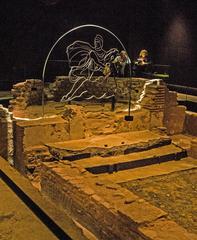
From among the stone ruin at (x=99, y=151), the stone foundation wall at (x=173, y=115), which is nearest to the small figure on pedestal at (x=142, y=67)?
the stone ruin at (x=99, y=151)

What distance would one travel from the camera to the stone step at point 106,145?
862 centimetres

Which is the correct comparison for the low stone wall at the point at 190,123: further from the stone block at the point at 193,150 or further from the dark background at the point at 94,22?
the dark background at the point at 94,22

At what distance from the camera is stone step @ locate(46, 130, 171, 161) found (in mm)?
8625

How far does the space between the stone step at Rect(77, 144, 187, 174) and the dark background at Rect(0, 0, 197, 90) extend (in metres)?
6.72

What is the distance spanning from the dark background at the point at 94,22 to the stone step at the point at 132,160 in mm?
6720

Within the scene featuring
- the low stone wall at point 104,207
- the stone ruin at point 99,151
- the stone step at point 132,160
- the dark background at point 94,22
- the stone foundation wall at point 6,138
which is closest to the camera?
the low stone wall at point 104,207

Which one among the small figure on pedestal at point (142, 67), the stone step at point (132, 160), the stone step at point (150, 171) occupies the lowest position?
the stone step at point (150, 171)

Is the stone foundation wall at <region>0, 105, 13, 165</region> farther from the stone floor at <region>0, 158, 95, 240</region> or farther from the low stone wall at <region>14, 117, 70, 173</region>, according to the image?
the stone floor at <region>0, 158, 95, 240</region>

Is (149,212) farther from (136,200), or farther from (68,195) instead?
(68,195)

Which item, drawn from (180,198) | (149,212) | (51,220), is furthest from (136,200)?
(51,220)

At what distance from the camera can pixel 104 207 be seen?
5.66 meters

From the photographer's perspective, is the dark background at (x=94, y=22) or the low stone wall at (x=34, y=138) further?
the dark background at (x=94, y=22)

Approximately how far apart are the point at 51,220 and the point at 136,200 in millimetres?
2399

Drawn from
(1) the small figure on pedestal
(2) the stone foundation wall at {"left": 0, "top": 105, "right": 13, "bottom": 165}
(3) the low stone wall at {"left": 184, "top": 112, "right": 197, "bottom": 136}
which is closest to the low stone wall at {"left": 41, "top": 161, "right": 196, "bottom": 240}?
(2) the stone foundation wall at {"left": 0, "top": 105, "right": 13, "bottom": 165}
